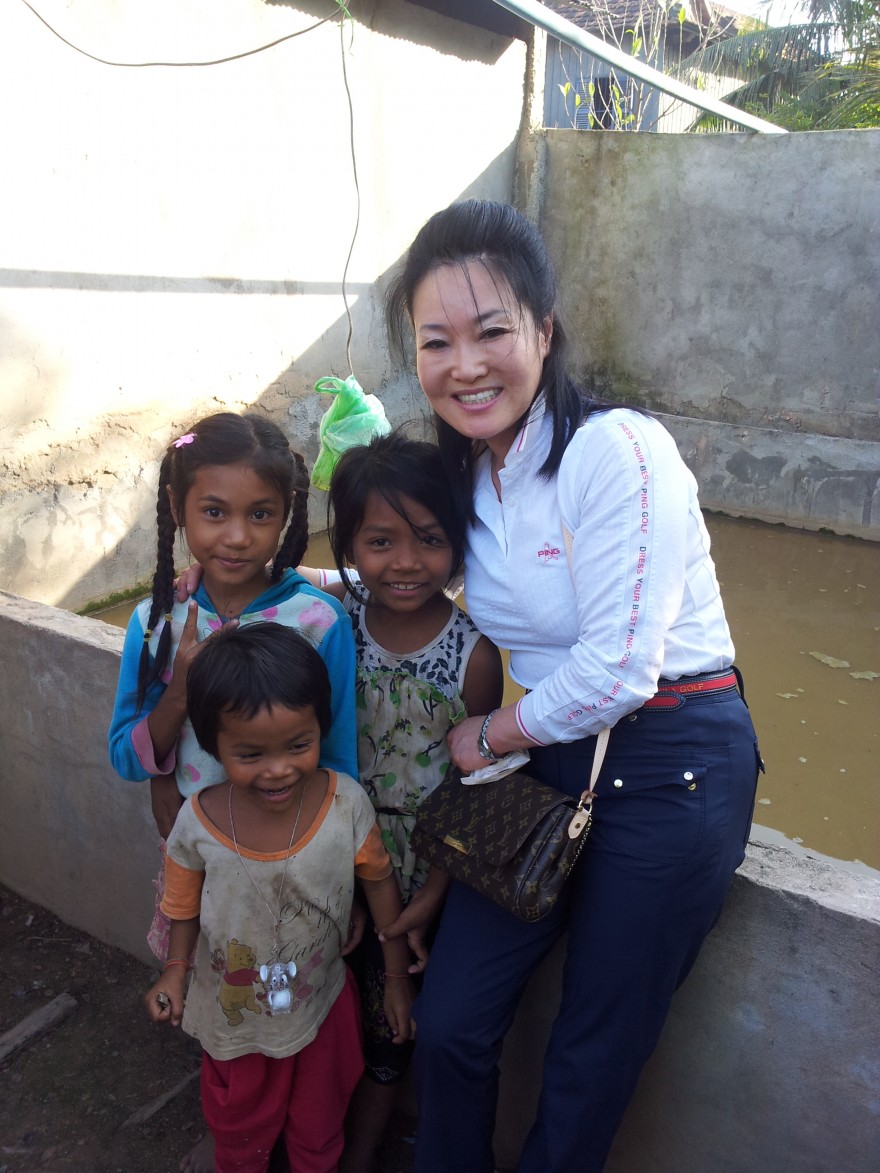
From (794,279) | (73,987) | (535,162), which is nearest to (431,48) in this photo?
(535,162)

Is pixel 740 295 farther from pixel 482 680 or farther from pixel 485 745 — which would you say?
pixel 485 745

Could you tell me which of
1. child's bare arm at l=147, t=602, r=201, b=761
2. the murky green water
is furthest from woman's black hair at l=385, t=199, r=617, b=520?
the murky green water

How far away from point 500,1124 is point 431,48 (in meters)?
6.81

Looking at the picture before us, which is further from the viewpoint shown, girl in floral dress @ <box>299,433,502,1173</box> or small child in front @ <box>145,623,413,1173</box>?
girl in floral dress @ <box>299,433,502,1173</box>

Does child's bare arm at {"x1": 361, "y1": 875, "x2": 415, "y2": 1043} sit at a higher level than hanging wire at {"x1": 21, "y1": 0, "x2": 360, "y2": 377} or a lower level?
lower

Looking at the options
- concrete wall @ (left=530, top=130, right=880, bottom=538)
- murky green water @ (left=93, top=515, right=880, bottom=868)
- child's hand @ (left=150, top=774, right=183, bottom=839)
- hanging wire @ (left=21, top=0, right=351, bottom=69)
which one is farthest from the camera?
concrete wall @ (left=530, top=130, right=880, bottom=538)

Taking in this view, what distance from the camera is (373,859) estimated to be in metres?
1.84

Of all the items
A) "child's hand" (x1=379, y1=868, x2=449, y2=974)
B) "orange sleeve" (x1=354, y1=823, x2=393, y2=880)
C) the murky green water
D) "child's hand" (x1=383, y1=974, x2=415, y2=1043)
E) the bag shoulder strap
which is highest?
the bag shoulder strap

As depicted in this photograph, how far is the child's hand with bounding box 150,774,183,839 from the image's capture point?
77.4 inches

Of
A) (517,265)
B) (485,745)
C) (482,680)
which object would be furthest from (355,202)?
(485,745)

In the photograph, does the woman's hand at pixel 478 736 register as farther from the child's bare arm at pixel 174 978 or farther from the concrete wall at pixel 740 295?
the concrete wall at pixel 740 295

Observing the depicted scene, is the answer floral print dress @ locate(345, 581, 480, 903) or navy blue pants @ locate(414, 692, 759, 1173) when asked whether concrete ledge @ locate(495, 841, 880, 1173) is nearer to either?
navy blue pants @ locate(414, 692, 759, 1173)

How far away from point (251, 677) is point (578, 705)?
1.91ft

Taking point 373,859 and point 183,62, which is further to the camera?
point 183,62
